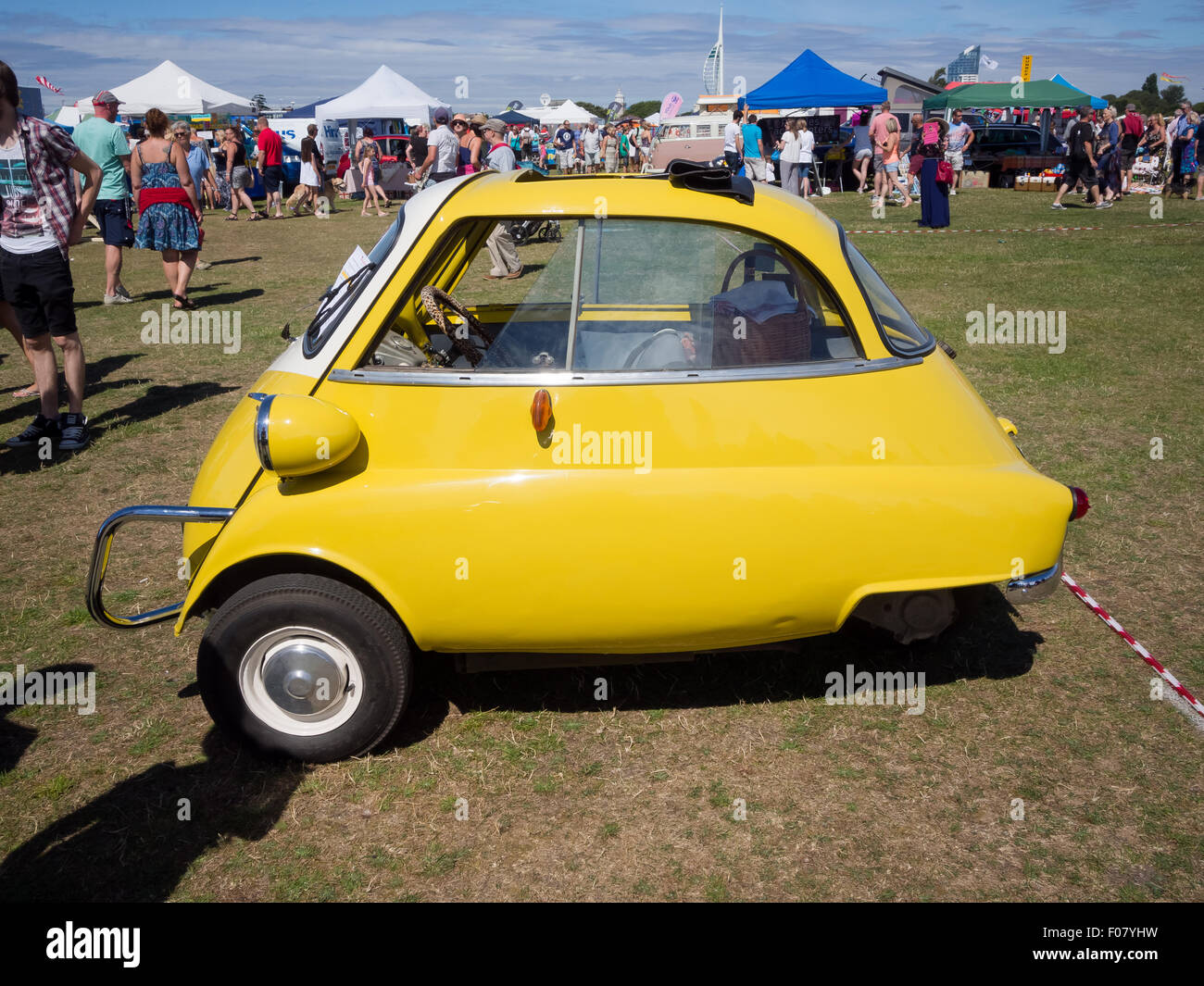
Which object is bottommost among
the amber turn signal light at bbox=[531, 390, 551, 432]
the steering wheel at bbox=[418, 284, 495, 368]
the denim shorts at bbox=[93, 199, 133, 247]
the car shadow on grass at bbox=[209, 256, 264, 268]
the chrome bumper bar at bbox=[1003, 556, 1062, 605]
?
the chrome bumper bar at bbox=[1003, 556, 1062, 605]

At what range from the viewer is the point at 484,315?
4.24m

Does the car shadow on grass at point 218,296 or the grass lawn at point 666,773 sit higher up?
the car shadow on grass at point 218,296

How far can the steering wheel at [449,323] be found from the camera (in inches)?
136

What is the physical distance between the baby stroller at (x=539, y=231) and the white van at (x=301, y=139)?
27004 millimetres

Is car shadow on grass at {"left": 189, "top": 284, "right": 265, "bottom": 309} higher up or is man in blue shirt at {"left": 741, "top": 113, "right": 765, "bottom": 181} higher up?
man in blue shirt at {"left": 741, "top": 113, "right": 765, "bottom": 181}

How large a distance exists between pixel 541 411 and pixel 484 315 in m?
1.46

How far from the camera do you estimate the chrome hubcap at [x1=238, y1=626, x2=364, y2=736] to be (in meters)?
3.03

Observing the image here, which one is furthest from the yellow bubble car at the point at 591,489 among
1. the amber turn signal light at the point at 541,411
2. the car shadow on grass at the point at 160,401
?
the car shadow on grass at the point at 160,401

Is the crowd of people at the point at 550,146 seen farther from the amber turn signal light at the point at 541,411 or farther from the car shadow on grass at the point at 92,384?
the amber turn signal light at the point at 541,411

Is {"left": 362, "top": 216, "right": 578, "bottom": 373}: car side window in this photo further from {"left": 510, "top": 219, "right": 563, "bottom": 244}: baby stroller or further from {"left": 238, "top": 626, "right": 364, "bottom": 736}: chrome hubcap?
{"left": 238, "top": 626, "right": 364, "bottom": 736}: chrome hubcap

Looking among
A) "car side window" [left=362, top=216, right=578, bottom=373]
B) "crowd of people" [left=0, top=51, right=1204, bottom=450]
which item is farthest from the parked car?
"car side window" [left=362, top=216, right=578, bottom=373]

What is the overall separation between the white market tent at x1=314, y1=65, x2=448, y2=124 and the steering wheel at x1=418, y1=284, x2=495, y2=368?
27.1 meters

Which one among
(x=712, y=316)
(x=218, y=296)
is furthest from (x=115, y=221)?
(x=712, y=316)

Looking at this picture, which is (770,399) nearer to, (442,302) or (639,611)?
(639,611)
